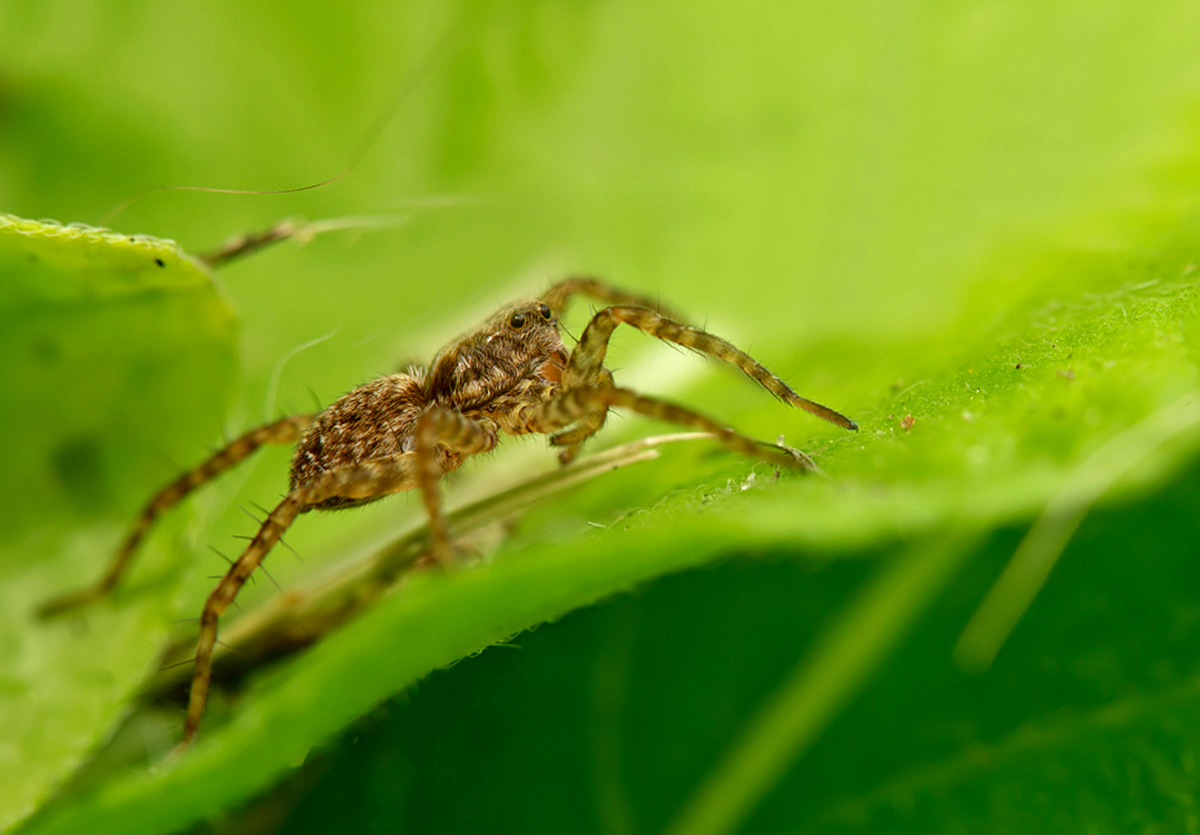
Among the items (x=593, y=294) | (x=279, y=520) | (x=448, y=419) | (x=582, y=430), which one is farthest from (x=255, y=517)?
(x=593, y=294)

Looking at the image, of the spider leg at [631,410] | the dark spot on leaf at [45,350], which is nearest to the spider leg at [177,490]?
the dark spot on leaf at [45,350]

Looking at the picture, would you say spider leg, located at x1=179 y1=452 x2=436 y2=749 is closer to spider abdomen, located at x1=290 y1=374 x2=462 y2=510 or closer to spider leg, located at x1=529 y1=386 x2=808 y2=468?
spider abdomen, located at x1=290 y1=374 x2=462 y2=510

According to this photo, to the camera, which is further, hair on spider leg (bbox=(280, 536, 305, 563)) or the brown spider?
hair on spider leg (bbox=(280, 536, 305, 563))

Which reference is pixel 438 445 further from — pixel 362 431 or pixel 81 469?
pixel 81 469

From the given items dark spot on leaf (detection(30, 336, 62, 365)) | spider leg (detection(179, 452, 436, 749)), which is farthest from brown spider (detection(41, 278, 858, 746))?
dark spot on leaf (detection(30, 336, 62, 365))

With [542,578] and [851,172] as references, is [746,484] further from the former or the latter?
[851,172]

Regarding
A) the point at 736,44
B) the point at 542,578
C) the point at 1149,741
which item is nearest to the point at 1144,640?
the point at 1149,741
